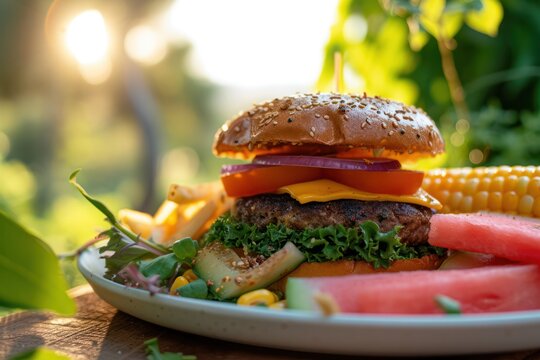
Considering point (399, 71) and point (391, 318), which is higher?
point (399, 71)

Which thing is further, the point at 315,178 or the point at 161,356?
the point at 315,178

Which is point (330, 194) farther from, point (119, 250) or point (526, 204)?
point (526, 204)

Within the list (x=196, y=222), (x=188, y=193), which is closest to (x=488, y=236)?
(x=196, y=222)

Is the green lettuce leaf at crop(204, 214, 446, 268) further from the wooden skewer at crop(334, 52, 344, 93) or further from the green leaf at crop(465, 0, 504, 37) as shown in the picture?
the green leaf at crop(465, 0, 504, 37)

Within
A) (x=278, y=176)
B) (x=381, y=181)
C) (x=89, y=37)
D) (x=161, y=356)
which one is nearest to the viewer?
(x=161, y=356)

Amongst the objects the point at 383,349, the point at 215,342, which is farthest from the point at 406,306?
the point at 215,342

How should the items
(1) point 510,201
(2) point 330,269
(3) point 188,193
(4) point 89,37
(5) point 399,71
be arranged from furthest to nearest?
(4) point 89,37 → (5) point 399,71 → (3) point 188,193 → (1) point 510,201 → (2) point 330,269

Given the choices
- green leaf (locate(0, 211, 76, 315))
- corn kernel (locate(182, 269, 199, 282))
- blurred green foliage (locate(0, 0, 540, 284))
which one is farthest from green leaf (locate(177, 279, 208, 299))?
blurred green foliage (locate(0, 0, 540, 284))
